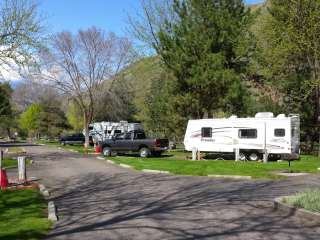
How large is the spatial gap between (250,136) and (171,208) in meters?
20.8

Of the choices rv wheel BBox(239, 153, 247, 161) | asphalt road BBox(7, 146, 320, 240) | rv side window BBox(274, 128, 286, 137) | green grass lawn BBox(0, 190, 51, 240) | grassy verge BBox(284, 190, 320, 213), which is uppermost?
rv side window BBox(274, 128, 286, 137)

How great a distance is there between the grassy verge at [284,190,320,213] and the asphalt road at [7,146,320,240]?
1.50 ft

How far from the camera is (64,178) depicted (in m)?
21.3

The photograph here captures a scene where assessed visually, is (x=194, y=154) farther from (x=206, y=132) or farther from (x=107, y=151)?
(x=107, y=151)

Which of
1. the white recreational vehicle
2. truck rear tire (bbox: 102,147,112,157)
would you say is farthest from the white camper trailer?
the white recreational vehicle

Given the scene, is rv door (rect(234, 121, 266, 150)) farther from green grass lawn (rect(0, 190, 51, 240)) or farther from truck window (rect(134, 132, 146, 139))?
green grass lawn (rect(0, 190, 51, 240))

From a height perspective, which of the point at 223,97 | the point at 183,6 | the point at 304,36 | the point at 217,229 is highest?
the point at 183,6

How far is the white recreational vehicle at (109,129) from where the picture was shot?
182 feet

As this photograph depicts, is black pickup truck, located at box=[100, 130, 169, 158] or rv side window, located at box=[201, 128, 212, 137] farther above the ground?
rv side window, located at box=[201, 128, 212, 137]

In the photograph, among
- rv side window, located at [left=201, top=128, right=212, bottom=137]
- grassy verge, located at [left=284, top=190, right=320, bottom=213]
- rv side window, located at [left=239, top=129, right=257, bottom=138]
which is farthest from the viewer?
rv side window, located at [left=201, top=128, right=212, bottom=137]

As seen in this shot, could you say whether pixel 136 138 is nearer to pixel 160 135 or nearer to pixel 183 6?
pixel 183 6

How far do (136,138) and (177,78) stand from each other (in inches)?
212

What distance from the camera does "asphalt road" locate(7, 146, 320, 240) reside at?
32.4ft

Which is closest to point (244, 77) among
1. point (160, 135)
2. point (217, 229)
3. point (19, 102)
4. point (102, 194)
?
point (160, 135)
